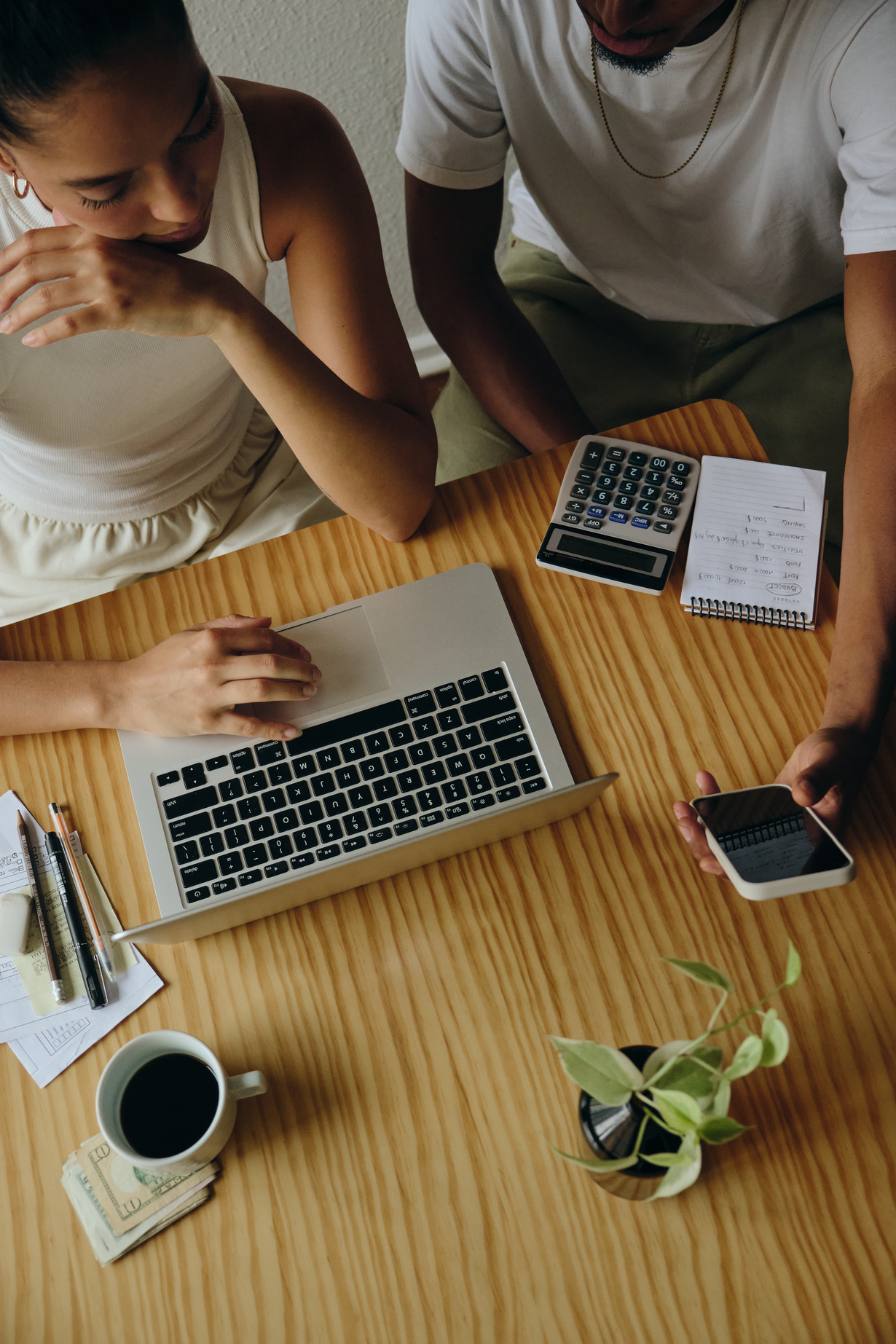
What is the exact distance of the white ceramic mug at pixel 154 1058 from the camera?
55 cm

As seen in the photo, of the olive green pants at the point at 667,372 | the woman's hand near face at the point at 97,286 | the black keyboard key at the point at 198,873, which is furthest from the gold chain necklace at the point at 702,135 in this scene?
the black keyboard key at the point at 198,873

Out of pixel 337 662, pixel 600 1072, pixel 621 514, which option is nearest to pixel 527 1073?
pixel 600 1072

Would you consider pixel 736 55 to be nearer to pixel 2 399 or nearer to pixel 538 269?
pixel 538 269

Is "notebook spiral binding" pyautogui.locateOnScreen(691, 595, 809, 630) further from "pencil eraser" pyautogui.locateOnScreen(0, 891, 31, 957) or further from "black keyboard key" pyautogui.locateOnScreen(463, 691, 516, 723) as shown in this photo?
"pencil eraser" pyautogui.locateOnScreen(0, 891, 31, 957)

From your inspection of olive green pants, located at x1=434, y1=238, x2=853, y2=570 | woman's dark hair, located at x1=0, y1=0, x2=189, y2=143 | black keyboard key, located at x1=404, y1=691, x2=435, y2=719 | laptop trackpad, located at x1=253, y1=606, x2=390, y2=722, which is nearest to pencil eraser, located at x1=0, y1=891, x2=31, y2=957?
laptop trackpad, located at x1=253, y1=606, x2=390, y2=722

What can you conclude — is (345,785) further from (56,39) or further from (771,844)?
(56,39)

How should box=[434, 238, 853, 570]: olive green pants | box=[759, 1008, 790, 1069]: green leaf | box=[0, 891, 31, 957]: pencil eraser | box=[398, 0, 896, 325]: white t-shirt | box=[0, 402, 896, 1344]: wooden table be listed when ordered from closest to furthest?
box=[759, 1008, 790, 1069]: green leaf
box=[0, 402, 896, 1344]: wooden table
box=[0, 891, 31, 957]: pencil eraser
box=[398, 0, 896, 325]: white t-shirt
box=[434, 238, 853, 570]: olive green pants

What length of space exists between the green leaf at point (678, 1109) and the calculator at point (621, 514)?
44cm

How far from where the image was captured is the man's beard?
88 cm

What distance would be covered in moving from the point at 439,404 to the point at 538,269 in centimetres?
25

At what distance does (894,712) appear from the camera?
0.75 metres

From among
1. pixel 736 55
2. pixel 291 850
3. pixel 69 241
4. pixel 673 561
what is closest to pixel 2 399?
pixel 69 241

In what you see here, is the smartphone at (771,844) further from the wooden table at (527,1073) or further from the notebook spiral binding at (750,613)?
the notebook spiral binding at (750,613)

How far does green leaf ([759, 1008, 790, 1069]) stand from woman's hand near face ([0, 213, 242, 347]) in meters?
0.70
